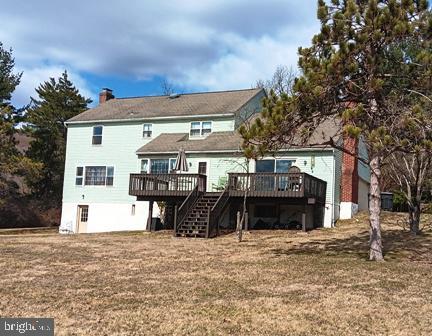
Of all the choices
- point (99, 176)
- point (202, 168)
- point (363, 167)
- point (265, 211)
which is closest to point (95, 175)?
point (99, 176)

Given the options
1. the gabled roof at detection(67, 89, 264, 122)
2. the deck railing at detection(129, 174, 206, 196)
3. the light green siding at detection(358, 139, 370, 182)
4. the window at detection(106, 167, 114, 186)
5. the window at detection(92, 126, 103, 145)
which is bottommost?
the deck railing at detection(129, 174, 206, 196)

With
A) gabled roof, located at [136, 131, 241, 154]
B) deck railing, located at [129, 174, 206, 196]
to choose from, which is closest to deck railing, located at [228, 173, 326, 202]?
deck railing, located at [129, 174, 206, 196]

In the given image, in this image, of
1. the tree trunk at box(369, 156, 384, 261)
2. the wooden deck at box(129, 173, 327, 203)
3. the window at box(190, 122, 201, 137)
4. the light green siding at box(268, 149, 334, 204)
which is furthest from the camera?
the window at box(190, 122, 201, 137)

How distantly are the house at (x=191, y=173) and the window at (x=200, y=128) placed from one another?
57mm

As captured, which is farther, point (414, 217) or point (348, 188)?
point (348, 188)

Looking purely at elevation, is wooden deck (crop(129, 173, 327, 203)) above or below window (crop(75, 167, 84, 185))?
below

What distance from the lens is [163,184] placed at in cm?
2477

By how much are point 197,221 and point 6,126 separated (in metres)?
17.6

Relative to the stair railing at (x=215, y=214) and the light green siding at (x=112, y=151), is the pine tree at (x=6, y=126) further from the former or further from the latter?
the stair railing at (x=215, y=214)

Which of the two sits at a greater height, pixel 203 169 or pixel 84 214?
pixel 203 169

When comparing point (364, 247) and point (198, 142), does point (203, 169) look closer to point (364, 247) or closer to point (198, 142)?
point (198, 142)

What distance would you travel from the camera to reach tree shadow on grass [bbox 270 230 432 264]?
47.5 ft

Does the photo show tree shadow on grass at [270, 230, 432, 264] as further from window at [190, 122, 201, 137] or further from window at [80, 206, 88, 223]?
window at [80, 206, 88, 223]

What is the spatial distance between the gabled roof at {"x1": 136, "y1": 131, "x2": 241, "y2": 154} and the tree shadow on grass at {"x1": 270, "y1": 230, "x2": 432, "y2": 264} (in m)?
8.34
